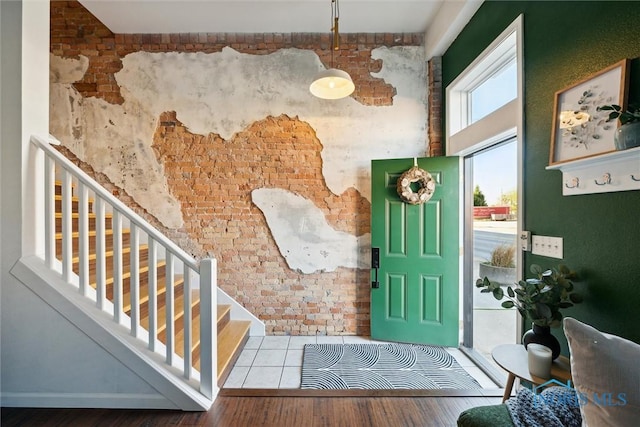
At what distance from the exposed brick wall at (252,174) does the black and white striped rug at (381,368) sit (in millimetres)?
423

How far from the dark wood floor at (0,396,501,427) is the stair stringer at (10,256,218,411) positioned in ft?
0.17

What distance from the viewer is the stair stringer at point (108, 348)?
1763 mm

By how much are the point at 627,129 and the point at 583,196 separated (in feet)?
1.44

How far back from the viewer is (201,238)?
3.12m

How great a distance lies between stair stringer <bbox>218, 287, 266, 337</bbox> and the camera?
309cm

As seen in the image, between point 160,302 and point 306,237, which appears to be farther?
point 306,237

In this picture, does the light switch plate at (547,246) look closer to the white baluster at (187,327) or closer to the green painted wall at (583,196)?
the green painted wall at (583,196)

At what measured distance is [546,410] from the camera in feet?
3.24

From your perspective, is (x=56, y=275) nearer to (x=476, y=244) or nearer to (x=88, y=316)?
(x=88, y=316)

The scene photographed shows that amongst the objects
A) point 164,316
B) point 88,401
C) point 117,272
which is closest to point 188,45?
point 117,272

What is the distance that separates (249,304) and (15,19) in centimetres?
282

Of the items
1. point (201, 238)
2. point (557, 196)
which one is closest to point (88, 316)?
point (201, 238)

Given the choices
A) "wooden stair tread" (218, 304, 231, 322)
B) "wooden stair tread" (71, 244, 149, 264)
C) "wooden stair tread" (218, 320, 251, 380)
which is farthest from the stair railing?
"wooden stair tread" (218, 304, 231, 322)

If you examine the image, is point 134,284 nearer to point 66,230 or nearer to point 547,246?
point 66,230
